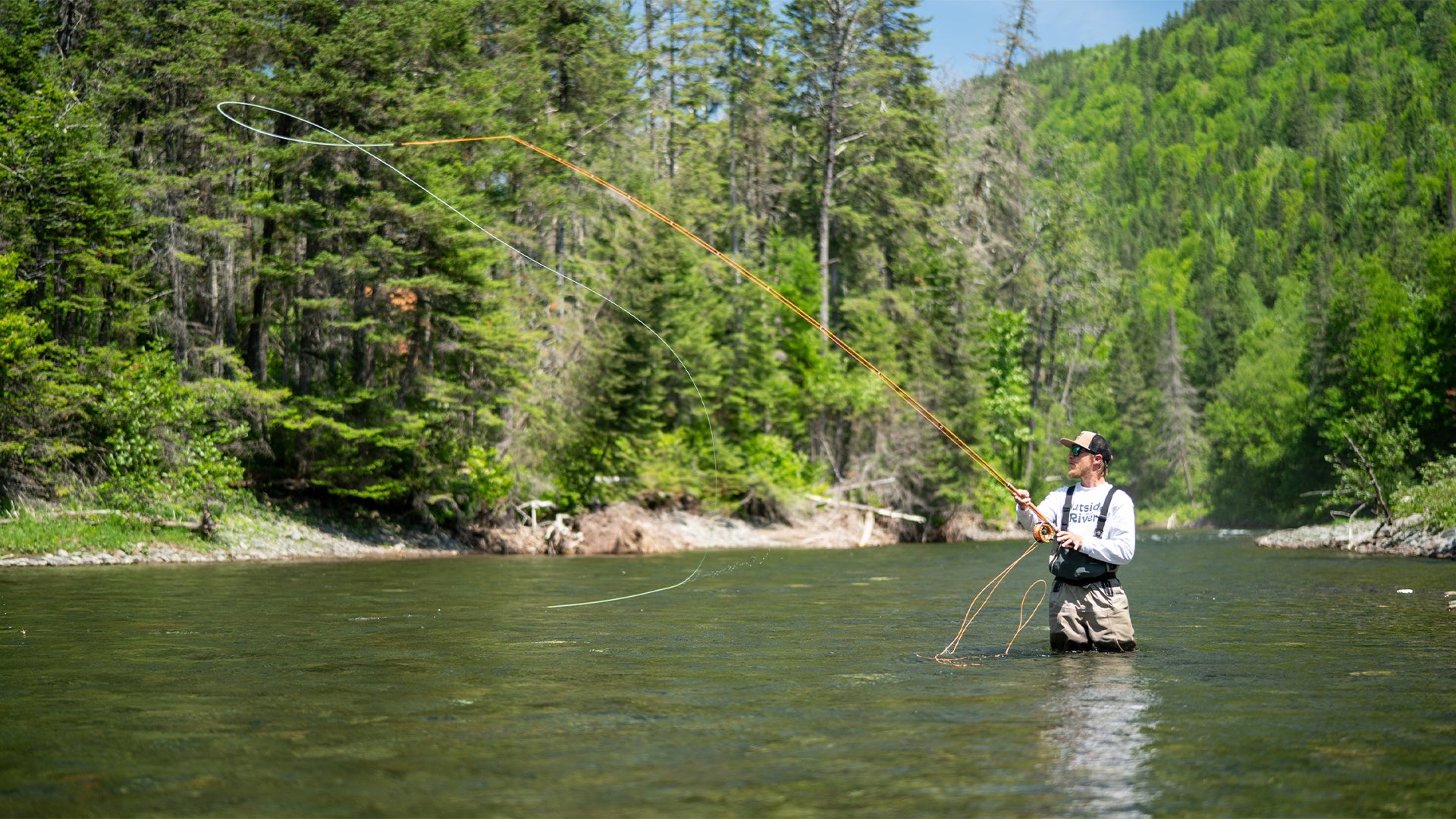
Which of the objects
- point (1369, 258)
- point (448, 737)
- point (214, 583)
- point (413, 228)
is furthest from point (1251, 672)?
point (1369, 258)

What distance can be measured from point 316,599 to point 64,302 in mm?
12612

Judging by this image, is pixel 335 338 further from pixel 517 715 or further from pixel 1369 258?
pixel 1369 258

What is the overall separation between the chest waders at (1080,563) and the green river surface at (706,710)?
0.63m

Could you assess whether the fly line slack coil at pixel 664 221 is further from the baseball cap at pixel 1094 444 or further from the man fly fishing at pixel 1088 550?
the baseball cap at pixel 1094 444

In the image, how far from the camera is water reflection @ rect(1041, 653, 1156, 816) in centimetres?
534

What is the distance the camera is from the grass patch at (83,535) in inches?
856

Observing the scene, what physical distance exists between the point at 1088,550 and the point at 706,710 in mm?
3258

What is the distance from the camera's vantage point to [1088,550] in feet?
30.2

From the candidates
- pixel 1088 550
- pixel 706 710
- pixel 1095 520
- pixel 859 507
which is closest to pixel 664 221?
pixel 859 507

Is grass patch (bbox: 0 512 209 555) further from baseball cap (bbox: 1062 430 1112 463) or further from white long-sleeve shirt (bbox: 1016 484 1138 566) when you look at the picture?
baseball cap (bbox: 1062 430 1112 463)

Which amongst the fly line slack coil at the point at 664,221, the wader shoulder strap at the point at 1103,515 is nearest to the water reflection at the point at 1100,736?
the wader shoulder strap at the point at 1103,515

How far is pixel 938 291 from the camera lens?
4306cm

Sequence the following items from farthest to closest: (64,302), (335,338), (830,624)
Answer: (335,338)
(64,302)
(830,624)

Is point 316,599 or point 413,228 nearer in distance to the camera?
point 316,599
